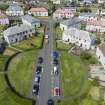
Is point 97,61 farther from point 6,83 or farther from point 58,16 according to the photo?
point 58,16

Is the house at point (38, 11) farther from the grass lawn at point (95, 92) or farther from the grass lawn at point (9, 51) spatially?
the grass lawn at point (95, 92)

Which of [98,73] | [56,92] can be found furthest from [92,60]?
[56,92]

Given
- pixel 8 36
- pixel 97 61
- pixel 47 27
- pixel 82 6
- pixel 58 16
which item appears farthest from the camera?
pixel 82 6

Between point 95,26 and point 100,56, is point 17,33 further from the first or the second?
point 95,26

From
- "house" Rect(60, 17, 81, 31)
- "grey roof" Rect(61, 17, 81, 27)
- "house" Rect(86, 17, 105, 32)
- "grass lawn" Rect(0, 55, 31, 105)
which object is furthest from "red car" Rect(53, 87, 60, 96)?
"house" Rect(86, 17, 105, 32)

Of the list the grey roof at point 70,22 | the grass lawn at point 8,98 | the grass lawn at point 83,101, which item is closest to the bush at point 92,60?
the grass lawn at point 83,101

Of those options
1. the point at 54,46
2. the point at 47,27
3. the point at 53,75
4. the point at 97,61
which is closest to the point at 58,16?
the point at 47,27
